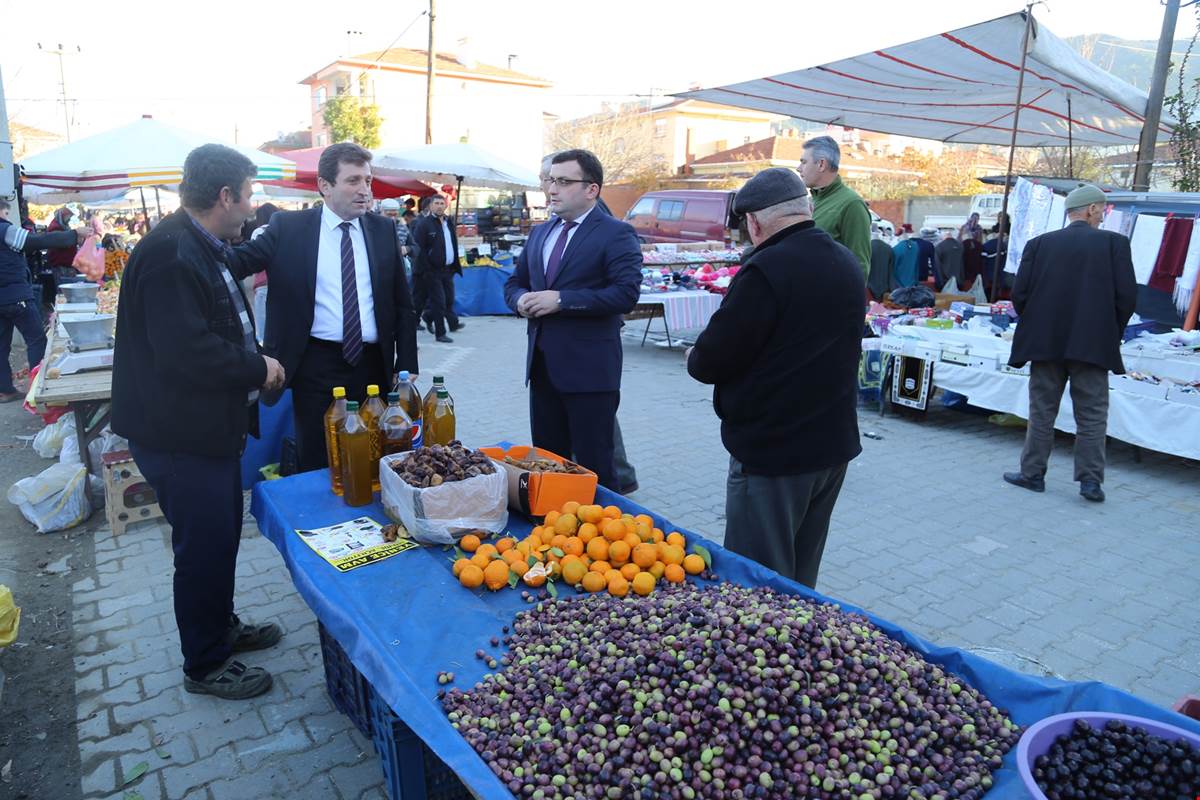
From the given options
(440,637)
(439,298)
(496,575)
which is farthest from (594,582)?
(439,298)

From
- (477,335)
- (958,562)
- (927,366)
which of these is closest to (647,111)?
(477,335)

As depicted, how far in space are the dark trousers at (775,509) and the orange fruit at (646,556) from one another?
20.2 inches

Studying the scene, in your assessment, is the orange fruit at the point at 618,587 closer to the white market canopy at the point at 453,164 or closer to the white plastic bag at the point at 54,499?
the white plastic bag at the point at 54,499

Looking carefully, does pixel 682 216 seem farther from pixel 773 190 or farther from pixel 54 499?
pixel 773 190

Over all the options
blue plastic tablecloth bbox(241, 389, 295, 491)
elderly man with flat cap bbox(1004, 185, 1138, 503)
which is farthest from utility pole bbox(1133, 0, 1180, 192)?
blue plastic tablecloth bbox(241, 389, 295, 491)

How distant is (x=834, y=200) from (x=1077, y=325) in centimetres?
182

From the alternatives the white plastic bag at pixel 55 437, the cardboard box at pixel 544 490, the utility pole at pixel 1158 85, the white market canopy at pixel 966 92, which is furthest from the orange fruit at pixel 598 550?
the utility pole at pixel 1158 85

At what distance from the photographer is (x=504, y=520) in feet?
8.45

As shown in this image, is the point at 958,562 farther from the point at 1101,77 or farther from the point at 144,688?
the point at 1101,77

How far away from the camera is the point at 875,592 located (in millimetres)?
3848

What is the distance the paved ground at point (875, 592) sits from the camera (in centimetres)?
266

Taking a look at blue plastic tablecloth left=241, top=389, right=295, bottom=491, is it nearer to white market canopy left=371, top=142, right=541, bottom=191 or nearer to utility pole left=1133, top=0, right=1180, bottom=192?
white market canopy left=371, top=142, right=541, bottom=191

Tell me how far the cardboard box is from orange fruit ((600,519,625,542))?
0.30 m

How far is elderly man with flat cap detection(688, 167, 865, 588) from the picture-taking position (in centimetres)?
240
